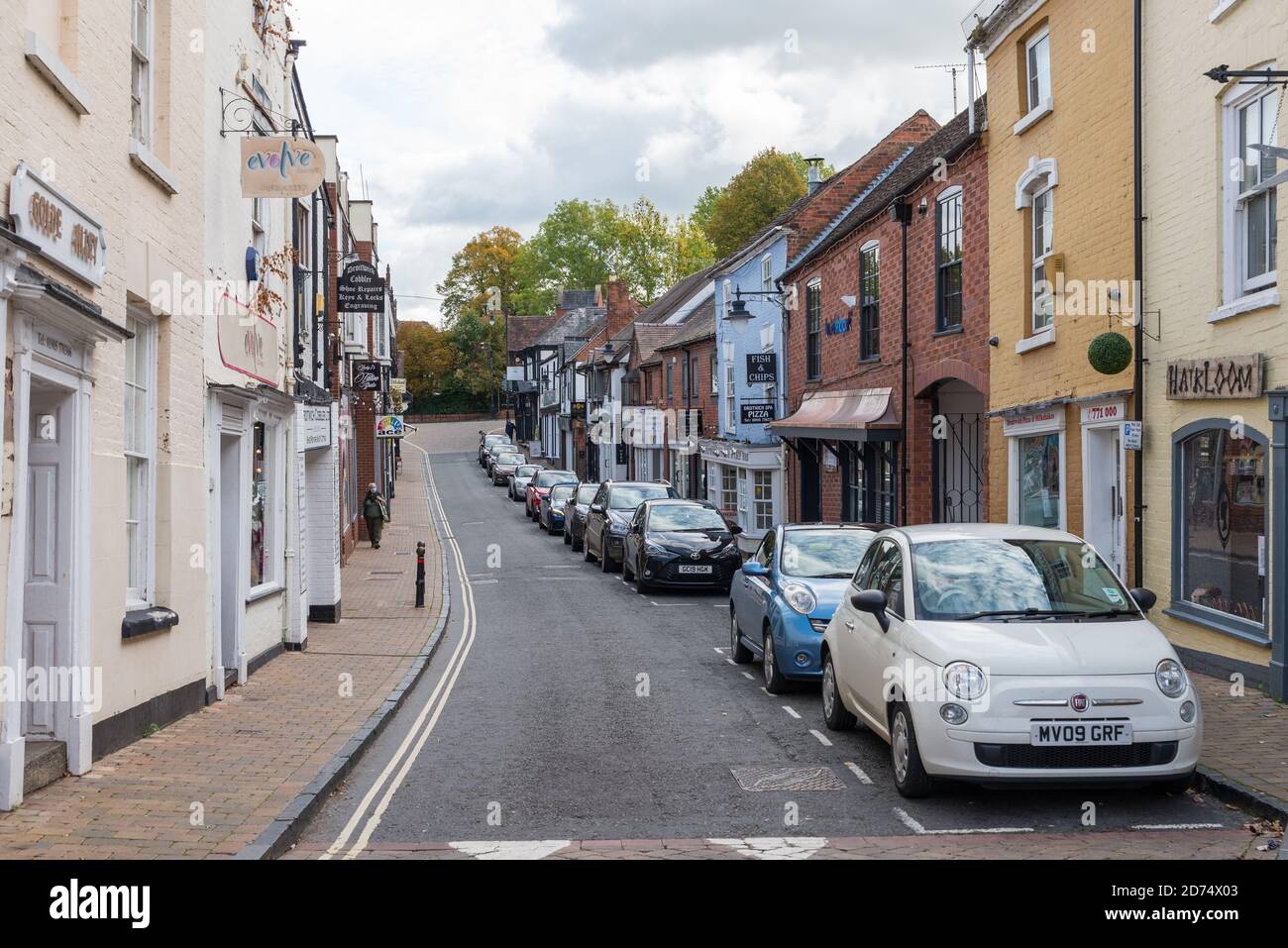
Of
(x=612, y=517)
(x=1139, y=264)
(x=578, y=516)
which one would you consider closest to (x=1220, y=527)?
(x=1139, y=264)

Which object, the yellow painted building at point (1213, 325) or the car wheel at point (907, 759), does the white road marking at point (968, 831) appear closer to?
the car wheel at point (907, 759)

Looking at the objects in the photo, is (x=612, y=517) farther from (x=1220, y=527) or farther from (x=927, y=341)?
(x=1220, y=527)

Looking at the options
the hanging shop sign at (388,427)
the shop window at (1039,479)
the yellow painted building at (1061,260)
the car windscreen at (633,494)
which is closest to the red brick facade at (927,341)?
the yellow painted building at (1061,260)

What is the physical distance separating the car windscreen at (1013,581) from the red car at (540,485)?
31.1 metres

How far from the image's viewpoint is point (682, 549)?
72.1ft

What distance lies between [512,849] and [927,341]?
50.4 ft

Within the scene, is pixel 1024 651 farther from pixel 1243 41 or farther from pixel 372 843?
pixel 1243 41

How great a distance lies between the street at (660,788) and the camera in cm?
699

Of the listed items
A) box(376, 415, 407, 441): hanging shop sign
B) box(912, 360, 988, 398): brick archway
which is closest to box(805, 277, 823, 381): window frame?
box(912, 360, 988, 398): brick archway

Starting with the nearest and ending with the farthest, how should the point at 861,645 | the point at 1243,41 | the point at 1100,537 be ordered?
the point at 861,645, the point at 1243,41, the point at 1100,537

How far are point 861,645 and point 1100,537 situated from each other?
6.55 meters

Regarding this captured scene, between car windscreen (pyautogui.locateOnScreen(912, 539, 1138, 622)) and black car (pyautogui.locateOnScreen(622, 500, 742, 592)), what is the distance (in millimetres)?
12910

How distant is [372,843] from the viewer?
703 cm
